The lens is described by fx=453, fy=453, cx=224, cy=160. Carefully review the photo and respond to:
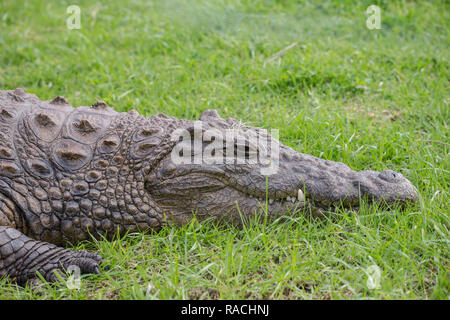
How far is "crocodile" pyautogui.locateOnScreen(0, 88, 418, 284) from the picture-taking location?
336 centimetres

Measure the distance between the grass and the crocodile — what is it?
0.16m

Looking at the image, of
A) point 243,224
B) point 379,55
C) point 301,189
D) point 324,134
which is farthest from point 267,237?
point 379,55

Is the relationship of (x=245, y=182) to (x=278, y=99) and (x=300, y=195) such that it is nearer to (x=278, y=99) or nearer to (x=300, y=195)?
(x=300, y=195)

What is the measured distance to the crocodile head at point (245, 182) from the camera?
11.3 ft

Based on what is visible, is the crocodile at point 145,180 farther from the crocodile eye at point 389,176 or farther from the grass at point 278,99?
the grass at point 278,99

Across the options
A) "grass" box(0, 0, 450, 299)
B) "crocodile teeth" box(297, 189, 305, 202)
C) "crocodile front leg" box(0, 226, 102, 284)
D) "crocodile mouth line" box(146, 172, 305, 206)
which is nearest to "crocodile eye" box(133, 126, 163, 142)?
"crocodile mouth line" box(146, 172, 305, 206)

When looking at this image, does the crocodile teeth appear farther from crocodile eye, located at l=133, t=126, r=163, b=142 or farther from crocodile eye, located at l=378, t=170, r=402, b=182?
crocodile eye, located at l=133, t=126, r=163, b=142

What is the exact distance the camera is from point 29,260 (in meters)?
3.16

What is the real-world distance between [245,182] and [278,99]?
7.54 feet

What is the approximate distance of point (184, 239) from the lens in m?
3.46

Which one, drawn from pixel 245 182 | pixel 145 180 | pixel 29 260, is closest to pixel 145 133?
pixel 145 180

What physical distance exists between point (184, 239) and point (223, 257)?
446mm

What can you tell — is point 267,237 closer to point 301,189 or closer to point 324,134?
point 301,189

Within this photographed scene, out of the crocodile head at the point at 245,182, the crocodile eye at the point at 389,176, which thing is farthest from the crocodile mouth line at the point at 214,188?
the crocodile eye at the point at 389,176
